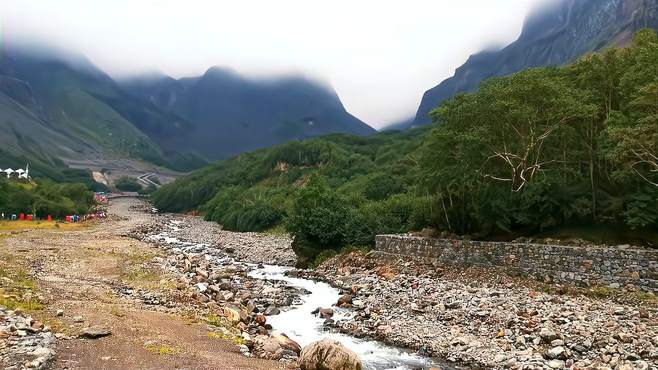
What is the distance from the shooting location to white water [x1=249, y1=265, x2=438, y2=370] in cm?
1969

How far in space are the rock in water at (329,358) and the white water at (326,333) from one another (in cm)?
389

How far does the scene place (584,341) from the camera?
62.0 feet

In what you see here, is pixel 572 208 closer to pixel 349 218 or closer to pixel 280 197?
pixel 349 218

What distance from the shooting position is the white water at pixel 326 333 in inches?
775

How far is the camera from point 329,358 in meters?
15.4

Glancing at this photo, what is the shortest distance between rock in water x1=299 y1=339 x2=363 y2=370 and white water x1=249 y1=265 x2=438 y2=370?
3.89 meters

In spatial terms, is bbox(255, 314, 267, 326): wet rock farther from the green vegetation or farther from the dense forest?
the green vegetation

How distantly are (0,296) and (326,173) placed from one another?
143 metres

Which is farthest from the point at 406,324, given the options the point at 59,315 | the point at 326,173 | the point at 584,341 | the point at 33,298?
the point at 326,173

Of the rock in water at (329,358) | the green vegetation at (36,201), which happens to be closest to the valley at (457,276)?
the rock in water at (329,358)

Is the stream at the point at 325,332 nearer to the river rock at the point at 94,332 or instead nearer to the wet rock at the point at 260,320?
the wet rock at the point at 260,320

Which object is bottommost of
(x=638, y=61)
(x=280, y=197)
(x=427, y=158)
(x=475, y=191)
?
(x=280, y=197)

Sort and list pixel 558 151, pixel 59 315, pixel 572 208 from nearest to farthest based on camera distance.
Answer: pixel 59 315 → pixel 572 208 → pixel 558 151

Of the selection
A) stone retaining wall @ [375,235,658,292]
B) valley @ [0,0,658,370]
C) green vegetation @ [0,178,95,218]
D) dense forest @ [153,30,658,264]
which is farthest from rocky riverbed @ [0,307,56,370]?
green vegetation @ [0,178,95,218]
